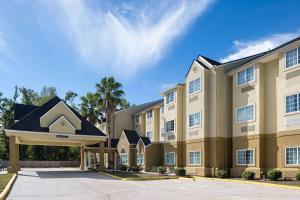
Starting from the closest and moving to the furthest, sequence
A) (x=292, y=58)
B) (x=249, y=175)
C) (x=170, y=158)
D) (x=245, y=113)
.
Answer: (x=292, y=58), (x=249, y=175), (x=245, y=113), (x=170, y=158)

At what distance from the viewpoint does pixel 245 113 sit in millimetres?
30562

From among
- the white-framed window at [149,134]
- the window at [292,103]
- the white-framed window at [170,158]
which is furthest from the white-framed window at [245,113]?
the white-framed window at [149,134]

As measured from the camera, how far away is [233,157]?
104 feet

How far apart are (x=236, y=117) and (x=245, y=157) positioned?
364cm

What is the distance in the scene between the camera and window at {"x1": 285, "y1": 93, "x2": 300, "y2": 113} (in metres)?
25.5

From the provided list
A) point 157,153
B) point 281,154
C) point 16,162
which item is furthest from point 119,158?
point 281,154

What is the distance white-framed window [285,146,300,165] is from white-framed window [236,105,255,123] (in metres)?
4.56

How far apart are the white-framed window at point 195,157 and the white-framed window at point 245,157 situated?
167 inches

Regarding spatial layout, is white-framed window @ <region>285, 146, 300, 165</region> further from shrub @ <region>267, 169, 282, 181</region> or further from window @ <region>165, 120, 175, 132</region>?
window @ <region>165, 120, 175, 132</region>

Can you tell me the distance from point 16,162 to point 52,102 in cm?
783

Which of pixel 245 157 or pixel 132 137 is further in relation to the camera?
pixel 132 137

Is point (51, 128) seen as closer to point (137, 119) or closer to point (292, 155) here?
point (137, 119)

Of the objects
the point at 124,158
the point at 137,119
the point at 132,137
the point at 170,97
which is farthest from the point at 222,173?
the point at 137,119

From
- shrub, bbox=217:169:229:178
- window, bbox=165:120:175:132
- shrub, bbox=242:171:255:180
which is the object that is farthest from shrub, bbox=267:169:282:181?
window, bbox=165:120:175:132
